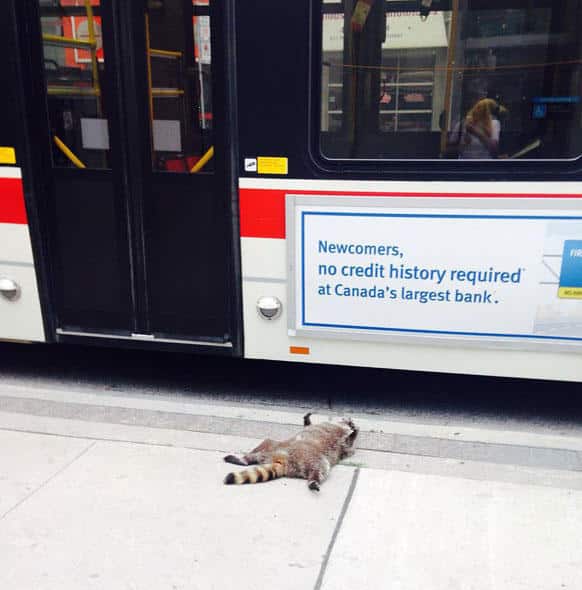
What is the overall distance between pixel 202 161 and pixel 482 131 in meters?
1.65

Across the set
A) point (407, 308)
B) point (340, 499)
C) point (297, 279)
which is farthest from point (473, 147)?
point (340, 499)

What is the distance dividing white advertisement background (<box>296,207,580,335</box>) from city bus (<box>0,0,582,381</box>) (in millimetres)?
11

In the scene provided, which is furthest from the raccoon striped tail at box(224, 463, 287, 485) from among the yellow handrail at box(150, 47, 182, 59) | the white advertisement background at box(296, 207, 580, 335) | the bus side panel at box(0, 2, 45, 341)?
the yellow handrail at box(150, 47, 182, 59)

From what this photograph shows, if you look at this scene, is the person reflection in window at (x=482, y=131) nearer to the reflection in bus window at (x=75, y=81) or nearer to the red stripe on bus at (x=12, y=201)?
the reflection in bus window at (x=75, y=81)

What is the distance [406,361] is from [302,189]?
1215 mm

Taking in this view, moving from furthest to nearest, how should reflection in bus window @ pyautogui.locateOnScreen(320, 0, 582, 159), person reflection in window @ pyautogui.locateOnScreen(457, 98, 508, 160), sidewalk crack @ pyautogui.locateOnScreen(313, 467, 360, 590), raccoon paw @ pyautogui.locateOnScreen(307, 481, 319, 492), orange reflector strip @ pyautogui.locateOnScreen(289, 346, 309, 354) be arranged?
orange reflector strip @ pyautogui.locateOnScreen(289, 346, 309, 354) < person reflection in window @ pyautogui.locateOnScreen(457, 98, 508, 160) < reflection in bus window @ pyautogui.locateOnScreen(320, 0, 582, 159) < raccoon paw @ pyautogui.locateOnScreen(307, 481, 319, 492) < sidewalk crack @ pyautogui.locateOnScreen(313, 467, 360, 590)

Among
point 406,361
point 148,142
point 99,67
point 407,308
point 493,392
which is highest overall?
point 99,67

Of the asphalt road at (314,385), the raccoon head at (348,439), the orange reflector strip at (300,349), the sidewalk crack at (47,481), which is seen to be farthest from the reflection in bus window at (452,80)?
the sidewalk crack at (47,481)

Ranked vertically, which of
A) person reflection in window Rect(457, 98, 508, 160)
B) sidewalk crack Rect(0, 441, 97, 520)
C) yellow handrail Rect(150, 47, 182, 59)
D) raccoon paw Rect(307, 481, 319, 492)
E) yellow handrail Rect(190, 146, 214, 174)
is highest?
yellow handrail Rect(150, 47, 182, 59)

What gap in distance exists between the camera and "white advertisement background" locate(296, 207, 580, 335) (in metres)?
3.71

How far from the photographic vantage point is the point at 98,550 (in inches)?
114

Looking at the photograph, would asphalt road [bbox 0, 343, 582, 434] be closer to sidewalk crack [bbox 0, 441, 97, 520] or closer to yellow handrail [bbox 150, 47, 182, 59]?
sidewalk crack [bbox 0, 441, 97, 520]

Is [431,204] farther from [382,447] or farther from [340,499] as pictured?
[340,499]

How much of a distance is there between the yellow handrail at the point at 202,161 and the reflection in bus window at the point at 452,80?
701mm
